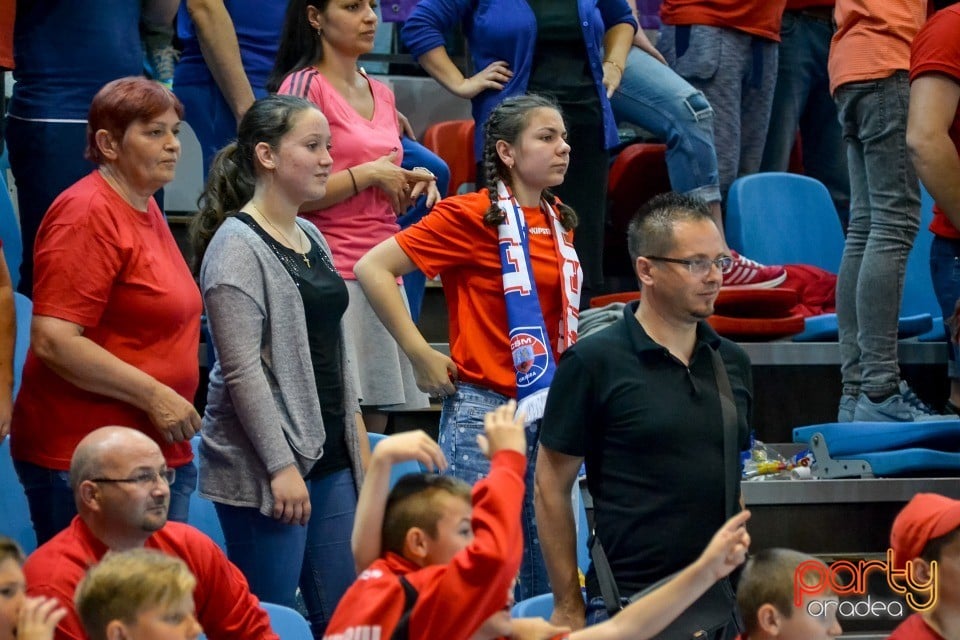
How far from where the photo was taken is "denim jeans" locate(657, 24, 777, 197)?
5.55m

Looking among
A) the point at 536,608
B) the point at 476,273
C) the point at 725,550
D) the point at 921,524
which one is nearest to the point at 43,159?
the point at 476,273

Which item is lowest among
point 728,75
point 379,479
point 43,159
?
point 379,479

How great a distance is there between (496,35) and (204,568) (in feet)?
7.65

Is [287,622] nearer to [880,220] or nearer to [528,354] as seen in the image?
[528,354]

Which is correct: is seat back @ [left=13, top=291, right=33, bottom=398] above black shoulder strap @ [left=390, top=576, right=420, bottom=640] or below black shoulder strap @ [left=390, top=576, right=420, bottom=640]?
above

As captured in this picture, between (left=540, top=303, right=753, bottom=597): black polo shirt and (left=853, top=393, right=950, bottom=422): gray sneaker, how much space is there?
5.64 ft

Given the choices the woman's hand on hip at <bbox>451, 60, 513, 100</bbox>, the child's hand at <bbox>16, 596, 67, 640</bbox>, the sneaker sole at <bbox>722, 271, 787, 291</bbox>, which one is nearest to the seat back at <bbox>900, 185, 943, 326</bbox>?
the sneaker sole at <bbox>722, 271, 787, 291</bbox>

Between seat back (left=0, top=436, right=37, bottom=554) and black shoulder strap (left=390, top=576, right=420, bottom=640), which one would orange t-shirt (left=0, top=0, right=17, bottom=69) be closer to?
seat back (left=0, top=436, right=37, bottom=554)

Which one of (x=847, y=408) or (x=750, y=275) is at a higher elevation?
(x=750, y=275)

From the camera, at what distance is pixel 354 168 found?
4.04m

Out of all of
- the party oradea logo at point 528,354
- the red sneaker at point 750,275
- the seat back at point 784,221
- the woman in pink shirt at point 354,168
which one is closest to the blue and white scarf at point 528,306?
the party oradea logo at point 528,354

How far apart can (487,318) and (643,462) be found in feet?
2.68

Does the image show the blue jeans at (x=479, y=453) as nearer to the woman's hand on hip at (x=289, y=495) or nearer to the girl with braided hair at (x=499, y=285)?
the girl with braided hair at (x=499, y=285)

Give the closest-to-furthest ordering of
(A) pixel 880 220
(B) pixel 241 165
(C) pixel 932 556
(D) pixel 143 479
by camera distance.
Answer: (D) pixel 143 479 < (C) pixel 932 556 < (B) pixel 241 165 < (A) pixel 880 220
